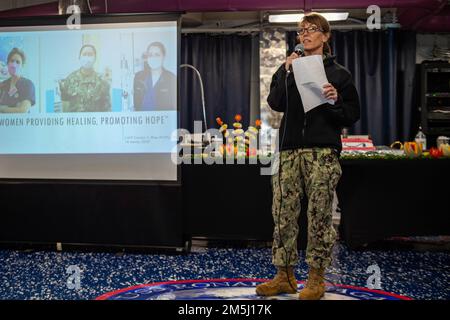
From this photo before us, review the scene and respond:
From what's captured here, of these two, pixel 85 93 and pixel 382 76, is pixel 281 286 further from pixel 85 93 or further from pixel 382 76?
pixel 382 76

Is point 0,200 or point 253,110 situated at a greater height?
point 253,110

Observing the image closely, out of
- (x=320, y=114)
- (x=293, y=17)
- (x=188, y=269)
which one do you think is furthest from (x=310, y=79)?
(x=293, y=17)

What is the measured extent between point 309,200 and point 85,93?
86.1 inches

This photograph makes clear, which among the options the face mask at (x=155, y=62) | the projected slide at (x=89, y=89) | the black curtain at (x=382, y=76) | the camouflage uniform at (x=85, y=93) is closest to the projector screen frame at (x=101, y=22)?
the projected slide at (x=89, y=89)

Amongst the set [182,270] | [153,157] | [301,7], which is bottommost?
[182,270]

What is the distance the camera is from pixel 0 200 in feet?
13.1

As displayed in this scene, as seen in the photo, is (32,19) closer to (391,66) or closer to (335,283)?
(335,283)

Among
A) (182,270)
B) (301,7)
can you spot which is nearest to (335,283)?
(182,270)

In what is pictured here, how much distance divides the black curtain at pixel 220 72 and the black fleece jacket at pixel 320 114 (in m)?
5.22

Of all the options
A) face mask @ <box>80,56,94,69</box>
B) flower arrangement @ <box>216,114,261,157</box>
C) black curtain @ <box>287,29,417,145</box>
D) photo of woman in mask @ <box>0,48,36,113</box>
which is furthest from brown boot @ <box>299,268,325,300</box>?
black curtain @ <box>287,29,417,145</box>

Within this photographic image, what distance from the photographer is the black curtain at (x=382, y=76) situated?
743 centimetres

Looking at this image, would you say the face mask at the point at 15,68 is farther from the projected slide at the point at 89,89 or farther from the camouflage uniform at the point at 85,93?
the camouflage uniform at the point at 85,93

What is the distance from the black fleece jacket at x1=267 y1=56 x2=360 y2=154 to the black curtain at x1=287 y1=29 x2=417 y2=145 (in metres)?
5.20
